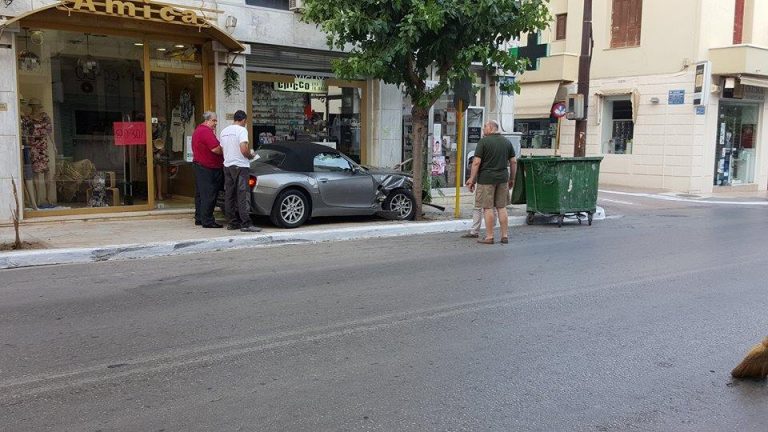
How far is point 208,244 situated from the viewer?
947 centimetres

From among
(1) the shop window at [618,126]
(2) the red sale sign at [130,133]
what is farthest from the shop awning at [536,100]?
(2) the red sale sign at [130,133]

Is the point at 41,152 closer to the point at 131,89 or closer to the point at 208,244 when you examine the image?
the point at 131,89

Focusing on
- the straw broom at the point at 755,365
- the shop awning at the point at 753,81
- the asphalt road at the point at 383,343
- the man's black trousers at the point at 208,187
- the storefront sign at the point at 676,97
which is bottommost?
the asphalt road at the point at 383,343

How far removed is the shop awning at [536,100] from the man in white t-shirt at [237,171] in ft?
52.2

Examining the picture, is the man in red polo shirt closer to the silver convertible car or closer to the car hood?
the silver convertible car

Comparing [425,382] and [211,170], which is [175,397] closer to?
[425,382]

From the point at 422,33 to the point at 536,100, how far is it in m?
14.7

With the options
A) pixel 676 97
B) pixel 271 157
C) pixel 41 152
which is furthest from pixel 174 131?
pixel 676 97

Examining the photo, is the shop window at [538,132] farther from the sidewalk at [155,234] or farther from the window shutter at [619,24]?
the sidewalk at [155,234]

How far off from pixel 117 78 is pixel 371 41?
467cm

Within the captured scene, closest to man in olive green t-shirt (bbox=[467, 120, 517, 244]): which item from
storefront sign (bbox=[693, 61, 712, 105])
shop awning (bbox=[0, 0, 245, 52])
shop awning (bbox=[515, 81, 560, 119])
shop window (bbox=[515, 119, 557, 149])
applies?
shop awning (bbox=[0, 0, 245, 52])

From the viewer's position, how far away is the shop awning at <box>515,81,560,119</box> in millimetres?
24375

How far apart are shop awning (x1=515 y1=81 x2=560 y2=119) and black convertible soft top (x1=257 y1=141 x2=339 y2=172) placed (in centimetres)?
1459

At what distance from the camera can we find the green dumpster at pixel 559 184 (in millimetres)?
12344
